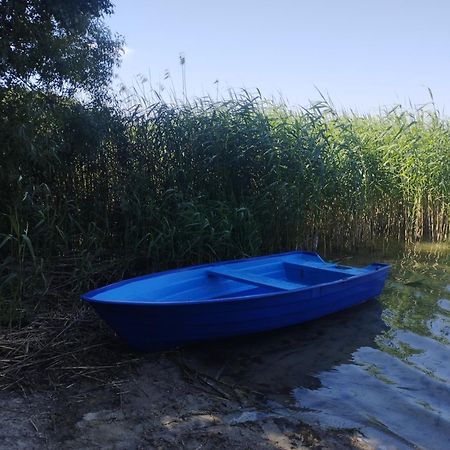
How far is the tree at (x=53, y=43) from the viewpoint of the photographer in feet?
14.1

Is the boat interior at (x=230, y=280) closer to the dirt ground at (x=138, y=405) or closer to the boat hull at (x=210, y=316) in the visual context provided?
the boat hull at (x=210, y=316)

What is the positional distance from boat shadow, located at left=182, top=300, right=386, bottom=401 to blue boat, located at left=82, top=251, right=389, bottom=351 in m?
0.13

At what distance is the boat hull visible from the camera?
3.62m

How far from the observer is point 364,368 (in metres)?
3.92

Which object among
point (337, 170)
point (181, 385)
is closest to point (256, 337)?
point (181, 385)

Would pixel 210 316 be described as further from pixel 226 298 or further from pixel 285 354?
pixel 285 354

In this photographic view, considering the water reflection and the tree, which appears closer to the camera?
the water reflection

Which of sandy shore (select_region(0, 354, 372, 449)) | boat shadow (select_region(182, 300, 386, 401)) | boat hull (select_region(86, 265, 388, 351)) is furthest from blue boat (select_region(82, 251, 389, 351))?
sandy shore (select_region(0, 354, 372, 449))

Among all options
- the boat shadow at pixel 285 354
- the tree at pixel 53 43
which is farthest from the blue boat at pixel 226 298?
the tree at pixel 53 43

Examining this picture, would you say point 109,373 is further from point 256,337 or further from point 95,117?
point 95,117

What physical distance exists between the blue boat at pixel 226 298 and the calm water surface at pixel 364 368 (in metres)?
0.17

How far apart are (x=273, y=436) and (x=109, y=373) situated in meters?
1.27

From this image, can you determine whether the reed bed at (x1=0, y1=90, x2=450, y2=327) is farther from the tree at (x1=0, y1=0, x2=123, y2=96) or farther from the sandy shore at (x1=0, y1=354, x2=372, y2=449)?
the sandy shore at (x1=0, y1=354, x2=372, y2=449)

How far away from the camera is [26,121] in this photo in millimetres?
4414
